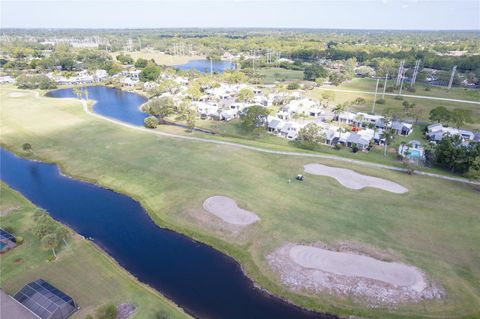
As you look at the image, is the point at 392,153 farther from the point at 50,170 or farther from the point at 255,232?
the point at 50,170

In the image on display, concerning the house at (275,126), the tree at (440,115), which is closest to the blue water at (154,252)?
the house at (275,126)

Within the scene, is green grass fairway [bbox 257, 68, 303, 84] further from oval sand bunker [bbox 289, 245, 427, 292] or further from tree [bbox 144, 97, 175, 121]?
→ oval sand bunker [bbox 289, 245, 427, 292]

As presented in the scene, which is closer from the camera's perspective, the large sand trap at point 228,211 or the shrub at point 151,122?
the large sand trap at point 228,211

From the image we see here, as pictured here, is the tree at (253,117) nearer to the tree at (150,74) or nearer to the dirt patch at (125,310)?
the dirt patch at (125,310)

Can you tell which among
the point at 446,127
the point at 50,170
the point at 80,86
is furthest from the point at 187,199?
the point at 80,86

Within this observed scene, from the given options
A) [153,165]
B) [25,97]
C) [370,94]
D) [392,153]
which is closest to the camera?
[153,165]

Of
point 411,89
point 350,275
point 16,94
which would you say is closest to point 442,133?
point 350,275

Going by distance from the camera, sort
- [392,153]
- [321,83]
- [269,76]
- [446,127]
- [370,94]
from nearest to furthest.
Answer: [392,153] → [446,127] → [370,94] → [321,83] → [269,76]
